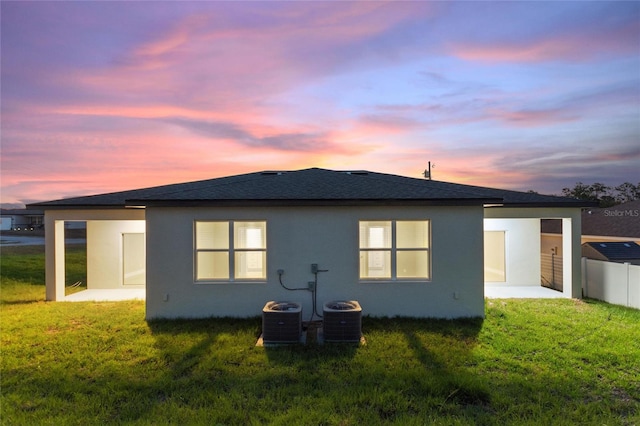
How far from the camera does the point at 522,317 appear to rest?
23.1 ft

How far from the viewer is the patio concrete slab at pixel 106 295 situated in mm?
9195

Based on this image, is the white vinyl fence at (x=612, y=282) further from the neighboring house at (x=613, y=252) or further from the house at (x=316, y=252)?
the house at (x=316, y=252)

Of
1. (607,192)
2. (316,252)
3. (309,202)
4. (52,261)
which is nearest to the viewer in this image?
(309,202)

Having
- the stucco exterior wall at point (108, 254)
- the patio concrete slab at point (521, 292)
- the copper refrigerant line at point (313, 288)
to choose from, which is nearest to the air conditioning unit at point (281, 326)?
the copper refrigerant line at point (313, 288)

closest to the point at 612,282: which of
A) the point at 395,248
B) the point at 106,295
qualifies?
the point at 395,248

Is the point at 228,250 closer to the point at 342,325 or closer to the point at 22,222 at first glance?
the point at 342,325

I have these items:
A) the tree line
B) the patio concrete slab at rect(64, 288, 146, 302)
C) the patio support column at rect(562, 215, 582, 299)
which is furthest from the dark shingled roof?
the tree line

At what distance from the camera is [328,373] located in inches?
177

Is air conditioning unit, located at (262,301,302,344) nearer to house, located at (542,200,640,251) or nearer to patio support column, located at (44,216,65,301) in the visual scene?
patio support column, located at (44,216,65,301)

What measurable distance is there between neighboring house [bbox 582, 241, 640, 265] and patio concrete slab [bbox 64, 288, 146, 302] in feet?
44.7

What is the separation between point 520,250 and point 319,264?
7.59 metres

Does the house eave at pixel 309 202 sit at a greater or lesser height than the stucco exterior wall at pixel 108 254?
greater

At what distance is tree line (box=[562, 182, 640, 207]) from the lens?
38.4 metres

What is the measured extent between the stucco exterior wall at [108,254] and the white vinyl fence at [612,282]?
1373 cm
